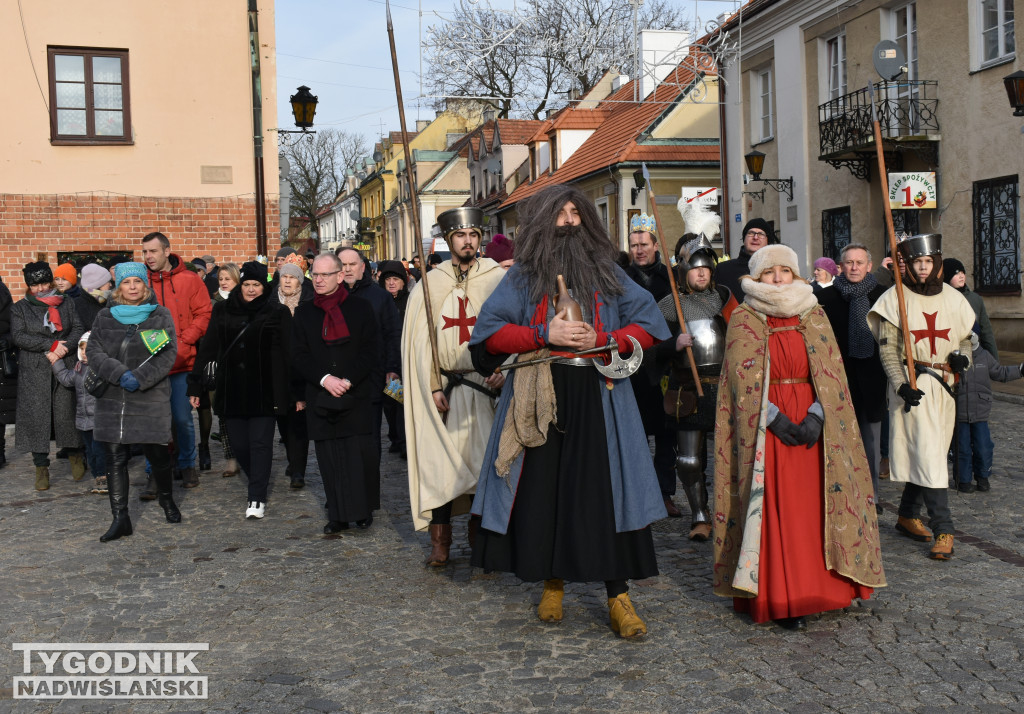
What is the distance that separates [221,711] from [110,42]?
49.5 feet

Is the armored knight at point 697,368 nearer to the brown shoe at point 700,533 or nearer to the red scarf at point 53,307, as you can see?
the brown shoe at point 700,533

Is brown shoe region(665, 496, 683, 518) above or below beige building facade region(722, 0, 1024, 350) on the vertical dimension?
below

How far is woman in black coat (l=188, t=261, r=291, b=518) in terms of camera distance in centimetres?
801

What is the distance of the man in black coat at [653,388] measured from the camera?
761 cm

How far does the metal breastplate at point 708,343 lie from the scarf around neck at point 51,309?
18.7 feet

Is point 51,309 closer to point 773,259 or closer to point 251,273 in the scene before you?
point 251,273

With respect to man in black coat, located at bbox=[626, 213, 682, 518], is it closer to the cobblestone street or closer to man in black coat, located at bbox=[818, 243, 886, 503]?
the cobblestone street

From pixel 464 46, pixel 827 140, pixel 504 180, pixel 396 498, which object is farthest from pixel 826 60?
pixel 504 180

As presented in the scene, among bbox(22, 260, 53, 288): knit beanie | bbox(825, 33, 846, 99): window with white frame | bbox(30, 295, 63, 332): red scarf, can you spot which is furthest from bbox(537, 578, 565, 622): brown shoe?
bbox(825, 33, 846, 99): window with white frame

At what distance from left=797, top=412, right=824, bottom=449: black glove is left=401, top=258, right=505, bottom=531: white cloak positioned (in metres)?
1.96

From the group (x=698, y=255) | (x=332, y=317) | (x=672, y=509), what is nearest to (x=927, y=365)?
(x=698, y=255)

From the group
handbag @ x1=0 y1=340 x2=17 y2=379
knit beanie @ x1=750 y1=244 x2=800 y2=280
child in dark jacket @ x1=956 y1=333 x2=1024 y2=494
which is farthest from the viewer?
handbag @ x1=0 y1=340 x2=17 y2=379

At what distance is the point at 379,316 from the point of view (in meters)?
8.51

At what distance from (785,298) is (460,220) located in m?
1.97
